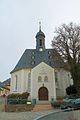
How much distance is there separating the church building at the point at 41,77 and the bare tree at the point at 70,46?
1.32m

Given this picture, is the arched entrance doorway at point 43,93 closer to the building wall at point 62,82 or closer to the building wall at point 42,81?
the building wall at point 42,81

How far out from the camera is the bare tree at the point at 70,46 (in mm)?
36656

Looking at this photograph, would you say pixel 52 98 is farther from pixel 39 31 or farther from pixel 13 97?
pixel 39 31

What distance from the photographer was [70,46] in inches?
1480

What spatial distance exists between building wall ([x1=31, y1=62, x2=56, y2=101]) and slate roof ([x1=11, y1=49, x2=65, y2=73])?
75.1 inches

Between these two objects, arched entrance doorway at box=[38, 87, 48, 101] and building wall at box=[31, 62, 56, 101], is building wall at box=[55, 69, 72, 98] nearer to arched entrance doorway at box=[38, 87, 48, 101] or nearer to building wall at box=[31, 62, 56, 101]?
building wall at box=[31, 62, 56, 101]

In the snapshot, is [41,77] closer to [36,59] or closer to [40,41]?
[36,59]

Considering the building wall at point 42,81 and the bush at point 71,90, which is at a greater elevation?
the building wall at point 42,81

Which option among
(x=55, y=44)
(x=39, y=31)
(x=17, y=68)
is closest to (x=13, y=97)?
(x=17, y=68)

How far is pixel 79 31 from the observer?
37.6m

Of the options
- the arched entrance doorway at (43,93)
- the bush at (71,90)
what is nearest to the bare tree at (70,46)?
the bush at (71,90)

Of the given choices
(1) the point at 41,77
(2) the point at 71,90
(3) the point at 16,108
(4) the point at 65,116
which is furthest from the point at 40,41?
(4) the point at 65,116

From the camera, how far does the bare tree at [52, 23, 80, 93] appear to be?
3666 cm

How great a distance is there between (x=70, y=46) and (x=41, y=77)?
815 centimetres
